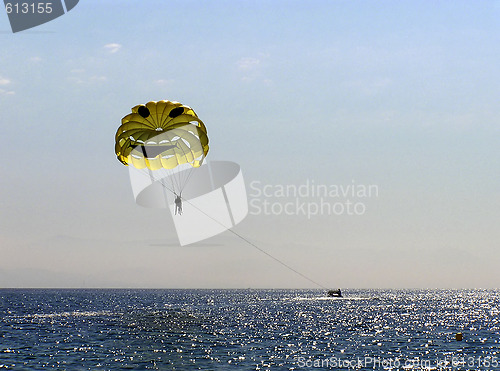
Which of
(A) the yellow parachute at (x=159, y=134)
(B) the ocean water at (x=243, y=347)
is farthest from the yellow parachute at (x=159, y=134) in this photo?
(B) the ocean water at (x=243, y=347)

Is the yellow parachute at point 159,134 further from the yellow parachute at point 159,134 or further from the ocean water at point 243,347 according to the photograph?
the ocean water at point 243,347

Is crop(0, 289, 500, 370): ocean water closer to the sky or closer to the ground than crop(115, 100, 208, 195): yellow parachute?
closer to the ground

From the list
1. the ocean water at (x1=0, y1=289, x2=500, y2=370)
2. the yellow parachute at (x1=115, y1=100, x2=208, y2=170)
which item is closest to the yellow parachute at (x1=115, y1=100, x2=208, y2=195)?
the yellow parachute at (x1=115, y1=100, x2=208, y2=170)

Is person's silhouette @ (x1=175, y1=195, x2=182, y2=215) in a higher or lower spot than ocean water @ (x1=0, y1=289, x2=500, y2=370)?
higher

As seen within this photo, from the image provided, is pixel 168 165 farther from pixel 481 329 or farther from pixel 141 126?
pixel 481 329

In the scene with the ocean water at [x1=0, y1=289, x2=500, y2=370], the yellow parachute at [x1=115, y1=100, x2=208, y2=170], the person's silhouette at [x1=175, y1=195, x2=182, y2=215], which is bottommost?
the ocean water at [x1=0, y1=289, x2=500, y2=370]

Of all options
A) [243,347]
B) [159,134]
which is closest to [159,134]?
[159,134]

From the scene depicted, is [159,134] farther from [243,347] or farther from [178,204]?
[243,347]

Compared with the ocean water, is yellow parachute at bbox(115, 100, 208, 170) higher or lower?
higher

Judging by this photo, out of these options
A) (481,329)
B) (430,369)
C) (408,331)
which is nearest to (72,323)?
(408,331)

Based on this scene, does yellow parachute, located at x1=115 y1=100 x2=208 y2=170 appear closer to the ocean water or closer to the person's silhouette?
the person's silhouette

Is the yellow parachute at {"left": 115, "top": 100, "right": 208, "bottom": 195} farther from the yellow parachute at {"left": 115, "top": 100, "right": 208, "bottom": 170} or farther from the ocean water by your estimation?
the ocean water
